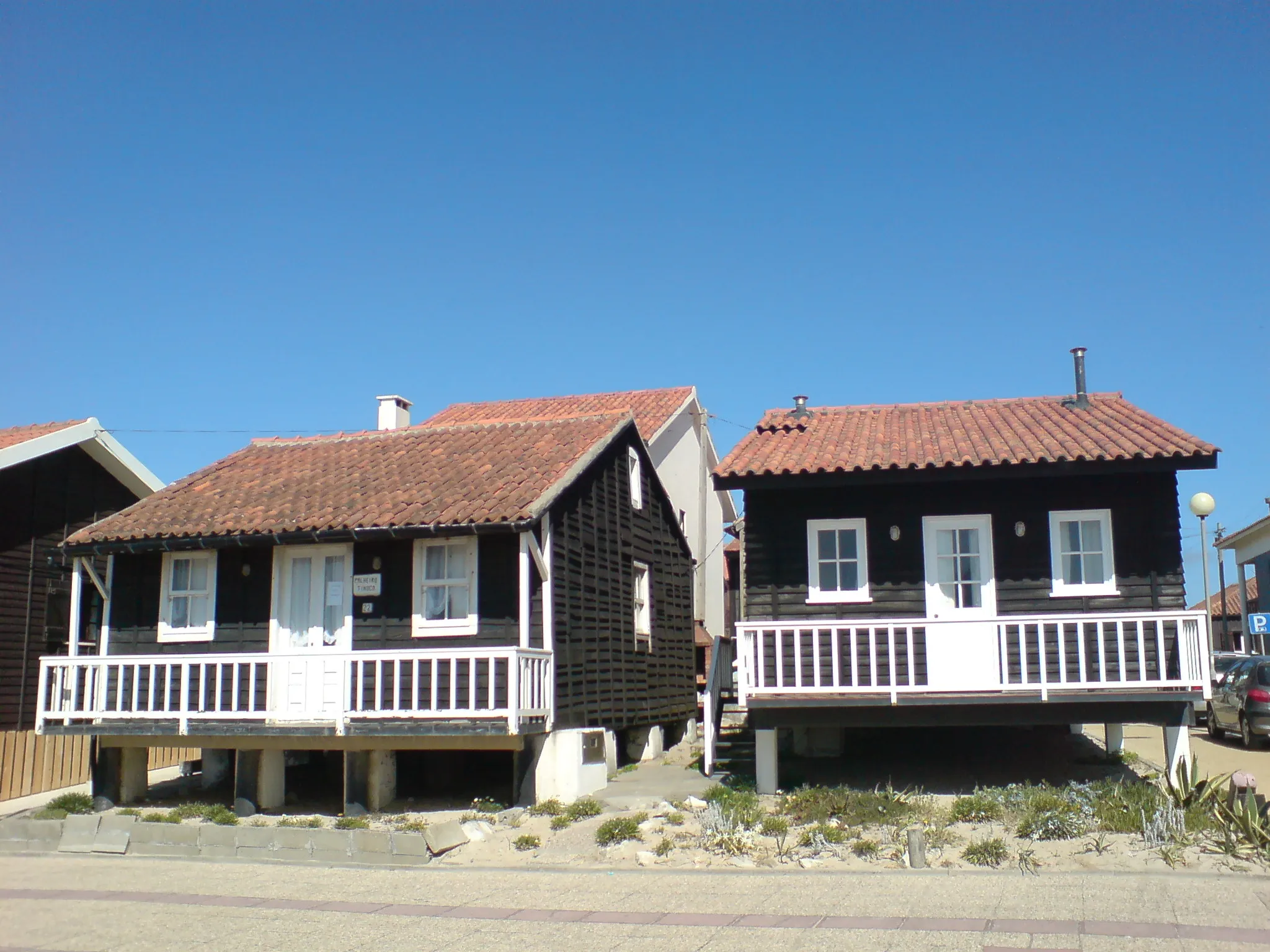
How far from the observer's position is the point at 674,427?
29688mm

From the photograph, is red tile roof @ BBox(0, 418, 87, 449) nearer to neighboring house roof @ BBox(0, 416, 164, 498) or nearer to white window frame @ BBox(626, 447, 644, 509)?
neighboring house roof @ BBox(0, 416, 164, 498)

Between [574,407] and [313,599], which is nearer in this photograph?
[313,599]

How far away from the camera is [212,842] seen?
13.7 m

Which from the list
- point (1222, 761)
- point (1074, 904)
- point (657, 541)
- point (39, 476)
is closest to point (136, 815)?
point (39, 476)

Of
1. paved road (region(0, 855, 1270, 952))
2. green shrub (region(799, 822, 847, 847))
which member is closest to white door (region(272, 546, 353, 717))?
paved road (region(0, 855, 1270, 952))

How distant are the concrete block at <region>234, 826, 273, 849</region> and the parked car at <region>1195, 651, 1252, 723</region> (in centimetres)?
1323

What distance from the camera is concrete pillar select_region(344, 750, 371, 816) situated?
15.5 metres

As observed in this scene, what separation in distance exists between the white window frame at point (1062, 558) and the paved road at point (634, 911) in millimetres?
5097

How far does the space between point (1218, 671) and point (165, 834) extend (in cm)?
2258

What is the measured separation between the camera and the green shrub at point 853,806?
13.1m

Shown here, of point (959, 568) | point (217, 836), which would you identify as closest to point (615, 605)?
point (959, 568)

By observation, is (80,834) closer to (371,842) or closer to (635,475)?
(371,842)

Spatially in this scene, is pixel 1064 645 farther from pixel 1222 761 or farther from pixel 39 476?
pixel 39 476

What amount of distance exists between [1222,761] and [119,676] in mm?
16333
